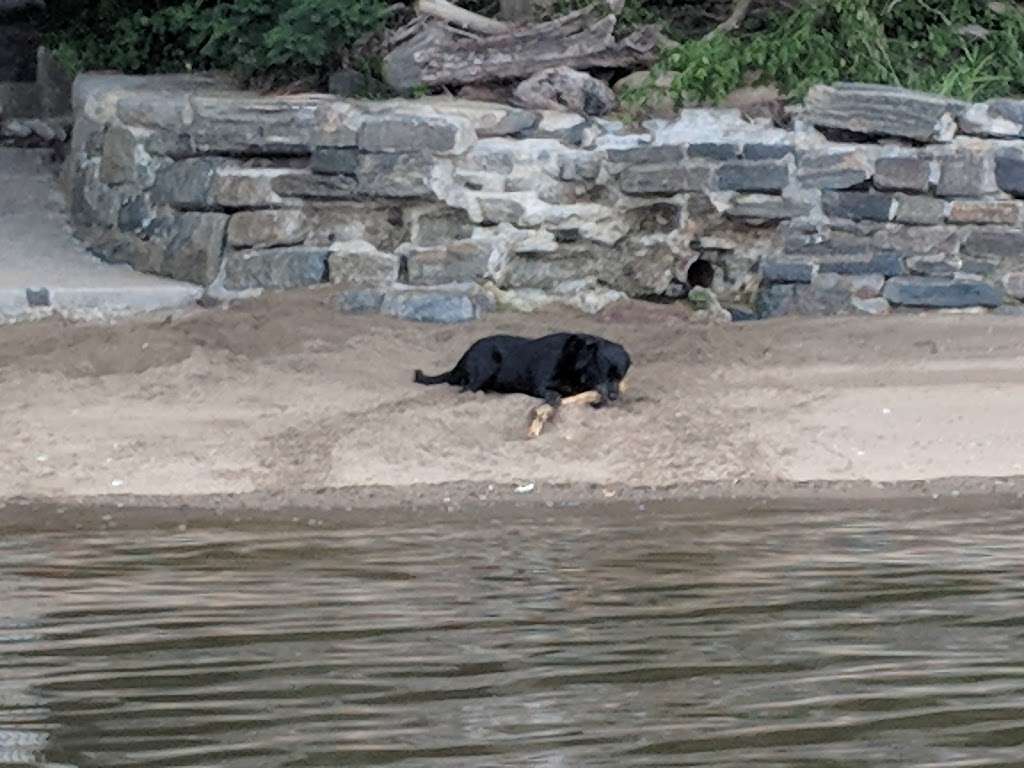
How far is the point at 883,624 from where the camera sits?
18.6ft

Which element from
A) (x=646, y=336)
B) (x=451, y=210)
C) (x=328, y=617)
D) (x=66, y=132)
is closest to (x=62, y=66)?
(x=66, y=132)

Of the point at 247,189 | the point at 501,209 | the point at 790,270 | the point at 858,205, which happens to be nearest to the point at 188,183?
the point at 247,189

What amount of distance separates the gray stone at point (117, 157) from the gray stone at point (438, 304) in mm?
1949

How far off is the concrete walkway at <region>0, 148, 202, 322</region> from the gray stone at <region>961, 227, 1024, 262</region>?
4053 mm

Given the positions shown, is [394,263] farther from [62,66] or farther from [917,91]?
[62,66]

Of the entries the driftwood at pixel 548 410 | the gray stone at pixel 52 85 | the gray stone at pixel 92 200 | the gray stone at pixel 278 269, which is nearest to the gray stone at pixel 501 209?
the gray stone at pixel 278 269

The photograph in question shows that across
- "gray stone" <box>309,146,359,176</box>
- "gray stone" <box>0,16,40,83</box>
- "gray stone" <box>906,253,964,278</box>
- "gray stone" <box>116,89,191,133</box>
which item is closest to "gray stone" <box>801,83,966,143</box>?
"gray stone" <box>906,253,964,278</box>

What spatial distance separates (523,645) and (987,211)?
17.6 feet

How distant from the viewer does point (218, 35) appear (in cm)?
1130

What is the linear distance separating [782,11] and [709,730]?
735 cm

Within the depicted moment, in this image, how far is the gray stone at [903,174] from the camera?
9.98 meters

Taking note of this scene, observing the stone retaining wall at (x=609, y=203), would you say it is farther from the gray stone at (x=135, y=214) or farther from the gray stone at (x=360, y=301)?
the gray stone at (x=135, y=214)

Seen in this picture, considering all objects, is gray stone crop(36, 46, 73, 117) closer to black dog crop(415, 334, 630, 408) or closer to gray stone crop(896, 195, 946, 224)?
black dog crop(415, 334, 630, 408)

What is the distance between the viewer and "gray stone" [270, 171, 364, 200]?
1026 centimetres
